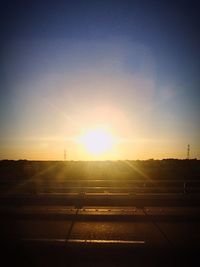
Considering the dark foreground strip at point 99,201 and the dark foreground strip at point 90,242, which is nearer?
the dark foreground strip at point 90,242

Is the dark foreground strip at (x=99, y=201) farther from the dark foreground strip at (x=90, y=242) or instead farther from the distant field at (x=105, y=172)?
the distant field at (x=105, y=172)

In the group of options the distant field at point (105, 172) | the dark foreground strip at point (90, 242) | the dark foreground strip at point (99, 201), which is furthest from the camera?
the distant field at point (105, 172)

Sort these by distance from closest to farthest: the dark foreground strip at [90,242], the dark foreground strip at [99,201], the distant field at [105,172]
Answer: the dark foreground strip at [90,242], the dark foreground strip at [99,201], the distant field at [105,172]

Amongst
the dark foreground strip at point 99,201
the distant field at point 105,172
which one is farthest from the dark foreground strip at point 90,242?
the distant field at point 105,172

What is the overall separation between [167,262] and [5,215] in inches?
279

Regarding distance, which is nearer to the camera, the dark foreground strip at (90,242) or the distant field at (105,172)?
the dark foreground strip at (90,242)

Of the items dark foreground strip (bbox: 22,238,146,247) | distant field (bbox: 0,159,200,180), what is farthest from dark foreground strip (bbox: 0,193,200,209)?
distant field (bbox: 0,159,200,180)

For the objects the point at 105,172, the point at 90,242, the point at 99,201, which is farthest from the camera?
the point at 105,172

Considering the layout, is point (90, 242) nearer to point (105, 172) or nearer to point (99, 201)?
point (99, 201)

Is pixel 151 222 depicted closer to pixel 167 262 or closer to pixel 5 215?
pixel 167 262

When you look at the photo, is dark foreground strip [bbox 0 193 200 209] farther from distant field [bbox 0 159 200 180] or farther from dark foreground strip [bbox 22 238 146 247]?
distant field [bbox 0 159 200 180]

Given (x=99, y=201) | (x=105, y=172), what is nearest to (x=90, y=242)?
(x=99, y=201)

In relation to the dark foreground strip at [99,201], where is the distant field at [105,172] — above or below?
below

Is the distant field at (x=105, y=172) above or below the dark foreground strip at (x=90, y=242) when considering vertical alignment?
below
